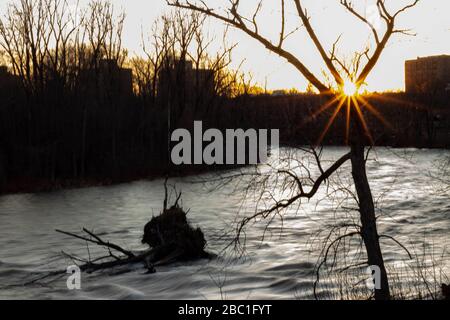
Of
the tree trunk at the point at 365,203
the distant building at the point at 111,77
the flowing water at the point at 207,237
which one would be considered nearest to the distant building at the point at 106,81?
the distant building at the point at 111,77

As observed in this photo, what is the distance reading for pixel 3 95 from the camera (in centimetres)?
3519

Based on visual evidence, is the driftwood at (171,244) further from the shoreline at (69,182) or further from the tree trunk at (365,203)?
the shoreline at (69,182)

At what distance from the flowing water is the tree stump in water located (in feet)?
1.12

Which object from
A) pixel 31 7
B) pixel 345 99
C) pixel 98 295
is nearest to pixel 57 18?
pixel 31 7

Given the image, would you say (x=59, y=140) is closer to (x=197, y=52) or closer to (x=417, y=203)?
(x=197, y=52)

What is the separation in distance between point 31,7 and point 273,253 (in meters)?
33.5

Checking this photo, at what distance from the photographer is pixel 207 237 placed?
54.4 ft

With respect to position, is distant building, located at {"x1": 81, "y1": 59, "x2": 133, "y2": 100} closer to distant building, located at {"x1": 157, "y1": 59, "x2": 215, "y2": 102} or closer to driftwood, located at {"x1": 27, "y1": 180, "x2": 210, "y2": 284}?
distant building, located at {"x1": 157, "y1": 59, "x2": 215, "y2": 102}

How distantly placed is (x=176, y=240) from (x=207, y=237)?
3.36 meters

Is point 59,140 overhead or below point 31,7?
below

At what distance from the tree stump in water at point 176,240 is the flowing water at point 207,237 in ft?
1.12

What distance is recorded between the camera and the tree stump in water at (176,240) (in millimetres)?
13242

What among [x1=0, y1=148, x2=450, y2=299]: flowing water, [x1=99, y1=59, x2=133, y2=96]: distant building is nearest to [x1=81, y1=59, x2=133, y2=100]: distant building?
[x1=99, y1=59, x2=133, y2=96]: distant building

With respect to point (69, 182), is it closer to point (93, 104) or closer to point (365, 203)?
point (93, 104)
